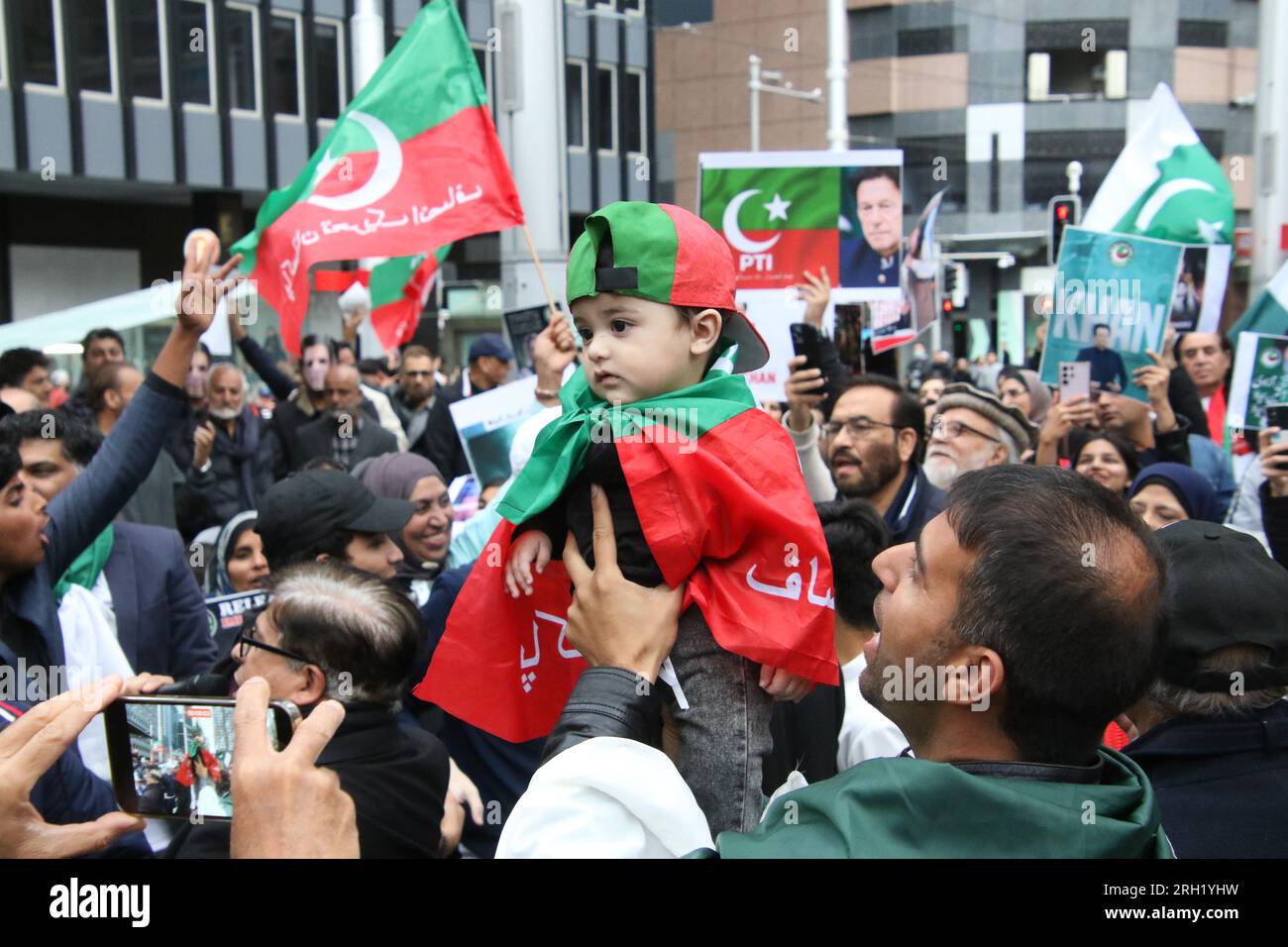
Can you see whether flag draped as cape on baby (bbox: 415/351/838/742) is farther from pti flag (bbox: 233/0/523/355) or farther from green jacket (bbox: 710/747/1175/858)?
pti flag (bbox: 233/0/523/355)

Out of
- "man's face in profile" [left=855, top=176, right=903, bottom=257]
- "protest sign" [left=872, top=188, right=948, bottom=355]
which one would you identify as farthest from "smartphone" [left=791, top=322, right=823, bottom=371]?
"protest sign" [left=872, top=188, right=948, bottom=355]

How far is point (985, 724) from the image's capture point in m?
1.68

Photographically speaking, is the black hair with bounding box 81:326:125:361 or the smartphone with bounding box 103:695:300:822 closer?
the smartphone with bounding box 103:695:300:822

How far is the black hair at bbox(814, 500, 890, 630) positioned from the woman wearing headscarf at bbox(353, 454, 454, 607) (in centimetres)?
184

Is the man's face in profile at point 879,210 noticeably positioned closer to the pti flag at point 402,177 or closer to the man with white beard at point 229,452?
the pti flag at point 402,177

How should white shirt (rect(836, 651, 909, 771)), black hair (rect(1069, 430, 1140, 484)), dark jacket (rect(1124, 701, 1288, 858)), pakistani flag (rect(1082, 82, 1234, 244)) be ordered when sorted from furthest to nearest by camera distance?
pakistani flag (rect(1082, 82, 1234, 244)) < black hair (rect(1069, 430, 1140, 484)) < white shirt (rect(836, 651, 909, 771)) < dark jacket (rect(1124, 701, 1288, 858))

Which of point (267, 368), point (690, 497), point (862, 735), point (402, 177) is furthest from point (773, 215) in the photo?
point (690, 497)

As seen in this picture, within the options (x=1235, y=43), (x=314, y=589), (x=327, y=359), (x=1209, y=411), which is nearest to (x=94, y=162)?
(x=327, y=359)

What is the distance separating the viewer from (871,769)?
5.06 ft

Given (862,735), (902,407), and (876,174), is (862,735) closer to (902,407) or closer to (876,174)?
(902,407)

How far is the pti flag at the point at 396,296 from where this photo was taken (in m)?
8.70

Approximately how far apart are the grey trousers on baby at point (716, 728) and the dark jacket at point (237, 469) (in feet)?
16.5

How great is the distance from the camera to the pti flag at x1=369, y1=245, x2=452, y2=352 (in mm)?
8703

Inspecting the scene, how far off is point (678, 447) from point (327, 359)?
6485 mm
